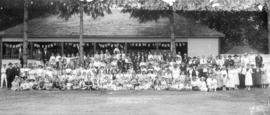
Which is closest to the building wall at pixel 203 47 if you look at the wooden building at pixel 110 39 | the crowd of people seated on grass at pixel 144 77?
the wooden building at pixel 110 39

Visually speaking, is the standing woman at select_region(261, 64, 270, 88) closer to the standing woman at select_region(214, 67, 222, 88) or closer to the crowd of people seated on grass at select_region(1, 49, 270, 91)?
the crowd of people seated on grass at select_region(1, 49, 270, 91)

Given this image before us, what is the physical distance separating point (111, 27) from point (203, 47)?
6.82m

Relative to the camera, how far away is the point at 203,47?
36.1 meters

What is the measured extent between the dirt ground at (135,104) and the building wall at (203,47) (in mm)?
11734

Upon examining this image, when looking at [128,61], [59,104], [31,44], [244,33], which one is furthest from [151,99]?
[244,33]

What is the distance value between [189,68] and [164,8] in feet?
26.8

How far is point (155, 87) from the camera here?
26.4 metres

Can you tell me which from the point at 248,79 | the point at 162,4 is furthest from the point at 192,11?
the point at 248,79

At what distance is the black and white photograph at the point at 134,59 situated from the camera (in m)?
19.5

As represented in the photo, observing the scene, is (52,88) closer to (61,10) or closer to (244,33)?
(61,10)

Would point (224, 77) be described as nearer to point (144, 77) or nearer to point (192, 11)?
point (144, 77)

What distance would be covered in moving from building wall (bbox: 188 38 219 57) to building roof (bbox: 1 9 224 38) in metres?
0.49

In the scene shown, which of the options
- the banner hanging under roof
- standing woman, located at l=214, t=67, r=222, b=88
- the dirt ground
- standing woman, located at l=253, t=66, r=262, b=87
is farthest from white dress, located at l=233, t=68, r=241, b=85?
the banner hanging under roof

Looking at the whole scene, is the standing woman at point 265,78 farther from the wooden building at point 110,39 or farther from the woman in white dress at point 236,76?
the wooden building at point 110,39
